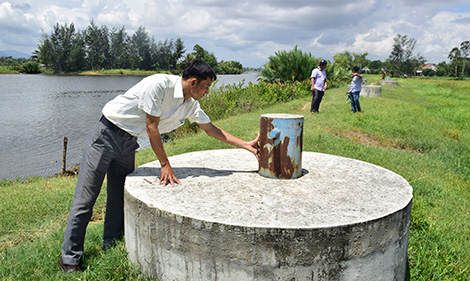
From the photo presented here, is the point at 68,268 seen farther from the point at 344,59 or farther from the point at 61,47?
the point at 344,59

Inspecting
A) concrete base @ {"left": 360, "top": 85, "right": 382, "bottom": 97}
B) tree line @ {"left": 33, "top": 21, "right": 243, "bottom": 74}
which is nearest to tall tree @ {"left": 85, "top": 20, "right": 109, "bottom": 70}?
tree line @ {"left": 33, "top": 21, "right": 243, "bottom": 74}

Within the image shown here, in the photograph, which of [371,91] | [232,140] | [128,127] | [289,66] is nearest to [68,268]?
[128,127]

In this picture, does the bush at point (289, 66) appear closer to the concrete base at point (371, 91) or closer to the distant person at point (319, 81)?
the concrete base at point (371, 91)

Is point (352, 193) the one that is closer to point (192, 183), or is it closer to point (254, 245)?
point (254, 245)

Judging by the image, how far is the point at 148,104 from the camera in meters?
2.74

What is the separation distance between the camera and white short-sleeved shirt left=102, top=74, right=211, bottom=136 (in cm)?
276

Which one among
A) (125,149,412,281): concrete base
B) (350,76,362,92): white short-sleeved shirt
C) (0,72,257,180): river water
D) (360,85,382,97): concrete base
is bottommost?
(0,72,257,180): river water

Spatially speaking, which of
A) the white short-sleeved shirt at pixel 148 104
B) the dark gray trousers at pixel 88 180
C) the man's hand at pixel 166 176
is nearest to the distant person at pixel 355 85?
the white short-sleeved shirt at pixel 148 104

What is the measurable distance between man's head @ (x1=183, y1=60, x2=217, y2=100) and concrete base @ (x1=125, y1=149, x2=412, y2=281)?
81 centimetres

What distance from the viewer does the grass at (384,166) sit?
307 cm

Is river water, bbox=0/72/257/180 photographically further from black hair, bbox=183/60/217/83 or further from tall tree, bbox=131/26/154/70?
tall tree, bbox=131/26/154/70

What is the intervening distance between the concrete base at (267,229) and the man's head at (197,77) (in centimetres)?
81

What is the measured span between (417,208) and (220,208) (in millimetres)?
2782

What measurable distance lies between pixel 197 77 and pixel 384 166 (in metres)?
4.74
